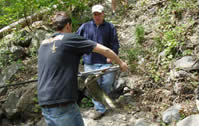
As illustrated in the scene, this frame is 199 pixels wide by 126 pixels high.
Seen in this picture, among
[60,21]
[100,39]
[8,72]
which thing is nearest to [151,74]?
[100,39]

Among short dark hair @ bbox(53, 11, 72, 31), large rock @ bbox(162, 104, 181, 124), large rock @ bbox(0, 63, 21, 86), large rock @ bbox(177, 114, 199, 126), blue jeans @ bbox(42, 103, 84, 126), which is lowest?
large rock @ bbox(162, 104, 181, 124)

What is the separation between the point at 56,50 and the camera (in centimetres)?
235

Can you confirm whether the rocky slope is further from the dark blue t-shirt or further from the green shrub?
the dark blue t-shirt

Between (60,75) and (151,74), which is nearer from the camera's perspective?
(60,75)

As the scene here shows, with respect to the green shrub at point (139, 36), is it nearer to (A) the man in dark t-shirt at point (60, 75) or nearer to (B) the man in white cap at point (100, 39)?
(B) the man in white cap at point (100, 39)

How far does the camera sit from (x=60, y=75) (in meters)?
2.35

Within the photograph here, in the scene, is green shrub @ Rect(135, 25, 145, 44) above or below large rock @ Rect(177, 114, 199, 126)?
above

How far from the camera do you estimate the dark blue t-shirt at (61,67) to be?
2338 mm

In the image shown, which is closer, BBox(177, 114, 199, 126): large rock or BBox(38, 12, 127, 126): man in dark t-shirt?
BBox(38, 12, 127, 126): man in dark t-shirt

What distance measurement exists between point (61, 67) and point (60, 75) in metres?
0.09

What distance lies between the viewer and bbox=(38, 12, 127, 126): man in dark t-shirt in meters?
2.34

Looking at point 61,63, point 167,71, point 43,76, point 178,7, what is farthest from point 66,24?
point 178,7

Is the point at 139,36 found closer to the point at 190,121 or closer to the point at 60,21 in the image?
the point at 190,121

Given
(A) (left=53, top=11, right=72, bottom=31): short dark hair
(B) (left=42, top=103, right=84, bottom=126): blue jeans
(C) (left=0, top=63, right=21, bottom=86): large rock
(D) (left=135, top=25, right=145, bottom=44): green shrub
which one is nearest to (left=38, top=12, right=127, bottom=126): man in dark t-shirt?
(B) (left=42, top=103, right=84, bottom=126): blue jeans
